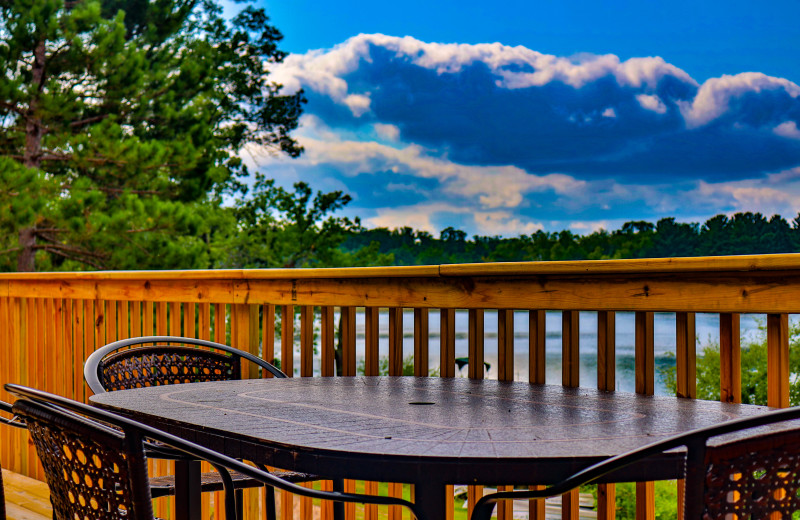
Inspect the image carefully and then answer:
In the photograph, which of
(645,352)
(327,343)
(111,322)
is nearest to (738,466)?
(645,352)

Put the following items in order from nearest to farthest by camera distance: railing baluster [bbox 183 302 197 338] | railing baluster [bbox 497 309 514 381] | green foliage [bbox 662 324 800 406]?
railing baluster [bbox 497 309 514 381], railing baluster [bbox 183 302 197 338], green foliage [bbox 662 324 800 406]

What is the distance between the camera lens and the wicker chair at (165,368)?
2.18m

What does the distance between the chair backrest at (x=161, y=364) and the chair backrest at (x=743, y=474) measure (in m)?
1.84

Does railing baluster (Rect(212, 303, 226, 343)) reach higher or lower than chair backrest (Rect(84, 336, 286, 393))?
higher

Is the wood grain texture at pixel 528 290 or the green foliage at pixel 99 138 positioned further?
the green foliage at pixel 99 138

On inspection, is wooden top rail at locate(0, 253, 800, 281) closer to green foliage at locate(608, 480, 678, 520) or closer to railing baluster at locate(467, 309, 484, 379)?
railing baluster at locate(467, 309, 484, 379)

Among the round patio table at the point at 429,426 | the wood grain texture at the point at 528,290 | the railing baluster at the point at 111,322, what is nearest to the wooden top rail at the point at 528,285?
the wood grain texture at the point at 528,290

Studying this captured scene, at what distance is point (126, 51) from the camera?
42.7 ft

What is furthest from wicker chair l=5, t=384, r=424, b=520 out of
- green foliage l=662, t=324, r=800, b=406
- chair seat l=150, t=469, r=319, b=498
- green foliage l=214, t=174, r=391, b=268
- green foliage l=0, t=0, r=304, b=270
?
green foliage l=214, t=174, r=391, b=268

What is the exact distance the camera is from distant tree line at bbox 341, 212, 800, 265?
50.0ft

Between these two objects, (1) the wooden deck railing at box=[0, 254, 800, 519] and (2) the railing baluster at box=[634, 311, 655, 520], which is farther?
(2) the railing baluster at box=[634, 311, 655, 520]

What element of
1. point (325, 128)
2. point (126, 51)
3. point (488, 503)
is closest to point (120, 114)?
point (126, 51)

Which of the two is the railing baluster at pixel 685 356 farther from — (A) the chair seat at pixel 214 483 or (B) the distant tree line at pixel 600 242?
(B) the distant tree line at pixel 600 242

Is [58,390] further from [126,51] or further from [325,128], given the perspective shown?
[325,128]
